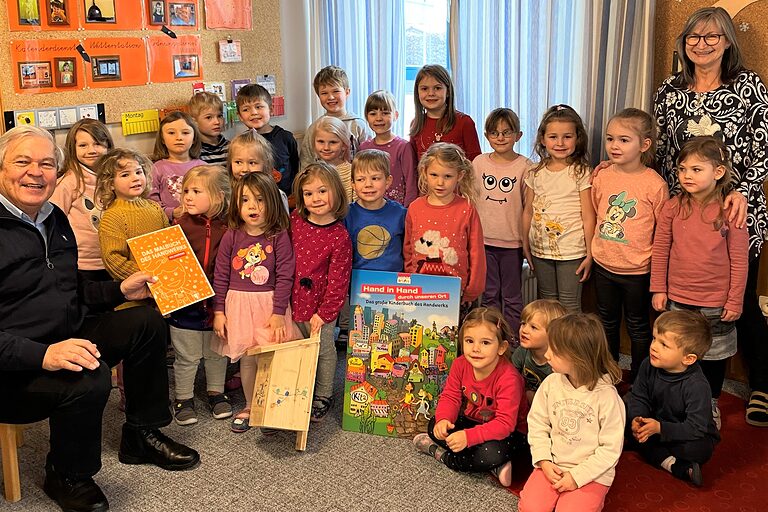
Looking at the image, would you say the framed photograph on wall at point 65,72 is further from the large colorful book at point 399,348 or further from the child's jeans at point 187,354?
the large colorful book at point 399,348

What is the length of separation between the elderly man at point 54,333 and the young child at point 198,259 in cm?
31

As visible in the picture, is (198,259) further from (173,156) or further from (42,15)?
(42,15)

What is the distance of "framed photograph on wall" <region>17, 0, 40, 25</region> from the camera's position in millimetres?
3053

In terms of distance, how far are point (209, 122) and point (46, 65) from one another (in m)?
0.75

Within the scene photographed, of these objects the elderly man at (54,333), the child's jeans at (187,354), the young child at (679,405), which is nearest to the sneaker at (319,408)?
the child's jeans at (187,354)

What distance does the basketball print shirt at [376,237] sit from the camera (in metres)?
2.94

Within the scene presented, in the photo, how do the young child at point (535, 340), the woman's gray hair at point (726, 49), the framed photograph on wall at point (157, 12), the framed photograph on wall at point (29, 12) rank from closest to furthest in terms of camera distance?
1. the young child at point (535, 340)
2. the woman's gray hair at point (726, 49)
3. the framed photograph on wall at point (29, 12)
4. the framed photograph on wall at point (157, 12)

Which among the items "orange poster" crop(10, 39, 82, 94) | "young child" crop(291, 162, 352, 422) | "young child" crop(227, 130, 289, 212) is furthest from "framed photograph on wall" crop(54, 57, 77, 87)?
"young child" crop(291, 162, 352, 422)

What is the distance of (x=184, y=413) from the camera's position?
2.96 m

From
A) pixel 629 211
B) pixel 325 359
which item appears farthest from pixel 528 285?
pixel 325 359

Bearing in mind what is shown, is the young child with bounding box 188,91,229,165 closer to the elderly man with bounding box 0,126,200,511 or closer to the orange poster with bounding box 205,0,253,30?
the orange poster with bounding box 205,0,253,30

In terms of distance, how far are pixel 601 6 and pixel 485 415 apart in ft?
6.08

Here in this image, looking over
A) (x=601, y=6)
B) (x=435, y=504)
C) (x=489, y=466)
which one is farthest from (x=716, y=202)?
(x=435, y=504)

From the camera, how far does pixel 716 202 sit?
9.14ft
